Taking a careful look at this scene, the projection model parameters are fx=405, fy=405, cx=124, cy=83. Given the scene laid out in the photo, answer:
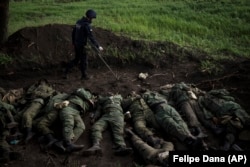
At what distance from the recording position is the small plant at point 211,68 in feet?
34.9

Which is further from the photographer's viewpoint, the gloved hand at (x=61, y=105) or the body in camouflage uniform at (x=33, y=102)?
the gloved hand at (x=61, y=105)

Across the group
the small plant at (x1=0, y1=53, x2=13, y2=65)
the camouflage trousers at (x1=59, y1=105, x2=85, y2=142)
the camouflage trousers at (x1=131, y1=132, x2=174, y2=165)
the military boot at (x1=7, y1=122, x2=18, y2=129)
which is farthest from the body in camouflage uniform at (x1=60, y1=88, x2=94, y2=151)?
the small plant at (x1=0, y1=53, x2=13, y2=65)

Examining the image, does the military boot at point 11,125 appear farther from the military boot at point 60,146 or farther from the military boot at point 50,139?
the military boot at point 60,146

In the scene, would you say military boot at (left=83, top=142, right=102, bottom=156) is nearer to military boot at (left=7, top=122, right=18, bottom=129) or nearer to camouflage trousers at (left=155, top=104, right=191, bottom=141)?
camouflage trousers at (left=155, top=104, right=191, bottom=141)

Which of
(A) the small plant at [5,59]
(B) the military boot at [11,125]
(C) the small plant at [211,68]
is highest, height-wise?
(A) the small plant at [5,59]

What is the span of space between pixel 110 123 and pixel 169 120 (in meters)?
1.15

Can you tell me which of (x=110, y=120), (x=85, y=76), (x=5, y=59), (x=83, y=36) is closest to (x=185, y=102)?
(x=110, y=120)

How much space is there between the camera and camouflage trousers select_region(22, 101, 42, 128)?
767cm

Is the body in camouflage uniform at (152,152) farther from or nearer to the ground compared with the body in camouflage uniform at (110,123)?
nearer to the ground

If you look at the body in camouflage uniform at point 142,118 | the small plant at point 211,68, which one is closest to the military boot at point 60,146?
the body in camouflage uniform at point 142,118

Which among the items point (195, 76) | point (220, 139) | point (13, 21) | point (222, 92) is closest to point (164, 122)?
point (220, 139)

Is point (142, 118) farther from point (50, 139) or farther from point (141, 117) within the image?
point (50, 139)

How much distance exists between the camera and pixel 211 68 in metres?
10.8

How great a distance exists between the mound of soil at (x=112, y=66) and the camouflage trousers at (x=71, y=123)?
2.02 m
